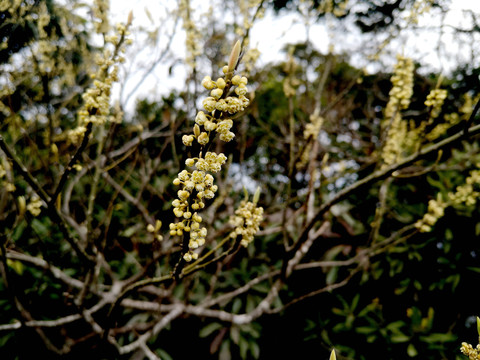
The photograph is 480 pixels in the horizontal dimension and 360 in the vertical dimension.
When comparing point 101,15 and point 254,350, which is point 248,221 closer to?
point 101,15

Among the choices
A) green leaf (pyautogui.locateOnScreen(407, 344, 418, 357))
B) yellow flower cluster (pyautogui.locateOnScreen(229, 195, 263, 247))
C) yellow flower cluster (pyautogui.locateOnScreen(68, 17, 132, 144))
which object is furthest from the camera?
green leaf (pyautogui.locateOnScreen(407, 344, 418, 357))

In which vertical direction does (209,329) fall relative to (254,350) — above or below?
above

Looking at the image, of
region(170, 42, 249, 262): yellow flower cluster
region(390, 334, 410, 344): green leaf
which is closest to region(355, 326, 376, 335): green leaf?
region(390, 334, 410, 344): green leaf

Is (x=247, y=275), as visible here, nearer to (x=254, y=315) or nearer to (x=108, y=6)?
(x=254, y=315)

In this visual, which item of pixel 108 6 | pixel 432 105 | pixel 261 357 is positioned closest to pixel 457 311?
pixel 261 357

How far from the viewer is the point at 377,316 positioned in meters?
2.49

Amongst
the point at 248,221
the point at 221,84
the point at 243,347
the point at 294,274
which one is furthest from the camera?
the point at 294,274

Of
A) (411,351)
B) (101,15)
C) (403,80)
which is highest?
(101,15)

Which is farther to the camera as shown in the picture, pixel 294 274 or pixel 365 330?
pixel 294 274

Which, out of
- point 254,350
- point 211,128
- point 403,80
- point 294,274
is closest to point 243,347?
point 254,350

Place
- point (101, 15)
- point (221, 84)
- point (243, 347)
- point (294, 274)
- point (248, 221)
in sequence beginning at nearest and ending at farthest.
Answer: point (221, 84)
point (248, 221)
point (101, 15)
point (243, 347)
point (294, 274)

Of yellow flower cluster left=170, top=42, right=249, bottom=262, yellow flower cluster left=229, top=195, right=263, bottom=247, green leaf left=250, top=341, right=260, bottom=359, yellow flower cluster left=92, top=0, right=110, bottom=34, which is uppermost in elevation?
yellow flower cluster left=92, top=0, right=110, bottom=34

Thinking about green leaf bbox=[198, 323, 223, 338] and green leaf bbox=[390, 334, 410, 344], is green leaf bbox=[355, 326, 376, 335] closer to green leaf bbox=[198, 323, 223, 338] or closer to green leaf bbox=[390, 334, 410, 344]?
green leaf bbox=[390, 334, 410, 344]

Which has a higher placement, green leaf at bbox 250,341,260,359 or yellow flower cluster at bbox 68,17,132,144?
yellow flower cluster at bbox 68,17,132,144
